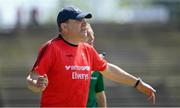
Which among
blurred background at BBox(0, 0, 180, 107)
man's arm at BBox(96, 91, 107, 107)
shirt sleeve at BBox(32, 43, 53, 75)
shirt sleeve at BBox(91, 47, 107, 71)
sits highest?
shirt sleeve at BBox(32, 43, 53, 75)

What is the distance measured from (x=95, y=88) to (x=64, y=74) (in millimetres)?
1773

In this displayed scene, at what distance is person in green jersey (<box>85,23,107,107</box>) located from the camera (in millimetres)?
8641

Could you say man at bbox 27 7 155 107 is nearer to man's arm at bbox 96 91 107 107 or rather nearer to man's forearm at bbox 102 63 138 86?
man's forearm at bbox 102 63 138 86

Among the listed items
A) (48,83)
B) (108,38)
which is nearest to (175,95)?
(108,38)

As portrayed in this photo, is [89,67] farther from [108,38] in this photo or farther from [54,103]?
[108,38]

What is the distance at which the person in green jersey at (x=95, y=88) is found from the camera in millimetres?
8641

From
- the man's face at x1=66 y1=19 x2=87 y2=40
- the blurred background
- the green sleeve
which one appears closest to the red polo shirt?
the man's face at x1=66 y1=19 x2=87 y2=40

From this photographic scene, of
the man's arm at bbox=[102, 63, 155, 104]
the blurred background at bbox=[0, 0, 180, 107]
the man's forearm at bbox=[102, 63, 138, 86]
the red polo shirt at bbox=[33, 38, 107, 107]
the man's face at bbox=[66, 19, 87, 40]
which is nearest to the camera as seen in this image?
the red polo shirt at bbox=[33, 38, 107, 107]

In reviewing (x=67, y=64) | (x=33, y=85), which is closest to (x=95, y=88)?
(x=67, y=64)

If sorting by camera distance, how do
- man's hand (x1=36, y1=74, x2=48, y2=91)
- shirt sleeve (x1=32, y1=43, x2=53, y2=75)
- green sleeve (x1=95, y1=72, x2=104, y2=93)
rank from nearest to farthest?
man's hand (x1=36, y1=74, x2=48, y2=91) < shirt sleeve (x1=32, y1=43, x2=53, y2=75) < green sleeve (x1=95, y1=72, x2=104, y2=93)

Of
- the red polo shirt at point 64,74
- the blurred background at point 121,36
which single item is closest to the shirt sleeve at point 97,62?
the red polo shirt at point 64,74

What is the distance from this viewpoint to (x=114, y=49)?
28.2 m

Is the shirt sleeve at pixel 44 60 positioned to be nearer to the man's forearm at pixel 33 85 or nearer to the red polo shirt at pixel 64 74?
the red polo shirt at pixel 64 74

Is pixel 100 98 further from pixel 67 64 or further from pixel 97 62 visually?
pixel 67 64
